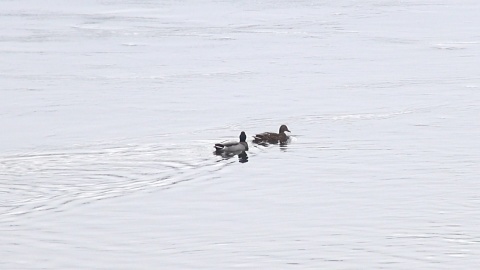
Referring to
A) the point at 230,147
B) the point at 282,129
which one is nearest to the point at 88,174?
the point at 230,147

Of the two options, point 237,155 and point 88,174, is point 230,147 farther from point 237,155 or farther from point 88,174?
point 88,174

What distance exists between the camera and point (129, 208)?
16.1 meters

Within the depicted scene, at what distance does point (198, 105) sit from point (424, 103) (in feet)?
18.0

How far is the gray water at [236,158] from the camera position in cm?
1423

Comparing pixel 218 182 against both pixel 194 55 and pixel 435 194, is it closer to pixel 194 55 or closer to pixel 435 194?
pixel 435 194

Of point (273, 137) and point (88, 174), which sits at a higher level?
point (273, 137)

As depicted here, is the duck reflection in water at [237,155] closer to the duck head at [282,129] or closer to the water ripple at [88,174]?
the water ripple at [88,174]

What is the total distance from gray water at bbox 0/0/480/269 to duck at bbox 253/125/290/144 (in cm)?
27

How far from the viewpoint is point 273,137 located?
21359mm

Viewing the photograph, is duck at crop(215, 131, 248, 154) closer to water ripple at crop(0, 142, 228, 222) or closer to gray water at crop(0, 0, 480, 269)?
gray water at crop(0, 0, 480, 269)

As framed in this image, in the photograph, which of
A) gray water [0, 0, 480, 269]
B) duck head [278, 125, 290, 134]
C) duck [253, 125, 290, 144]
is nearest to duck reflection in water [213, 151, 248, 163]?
gray water [0, 0, 480, 269]

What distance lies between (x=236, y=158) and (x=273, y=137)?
1.50 m

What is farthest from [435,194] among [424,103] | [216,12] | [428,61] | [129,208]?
[216,12]

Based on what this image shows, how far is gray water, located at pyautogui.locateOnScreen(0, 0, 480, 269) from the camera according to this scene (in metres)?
14.2
